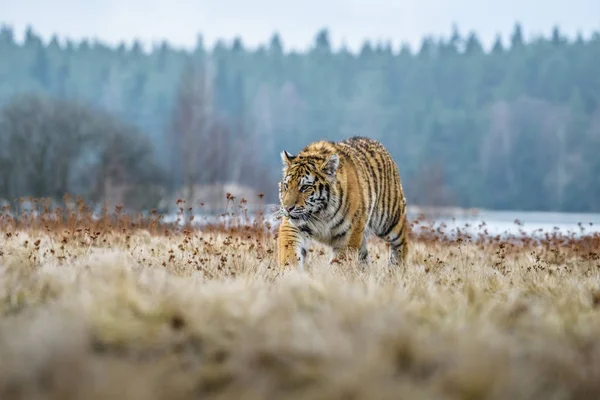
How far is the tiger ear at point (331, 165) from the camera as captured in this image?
7.41m

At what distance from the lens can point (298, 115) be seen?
111875 mm

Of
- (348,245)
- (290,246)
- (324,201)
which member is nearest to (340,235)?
(348,245)

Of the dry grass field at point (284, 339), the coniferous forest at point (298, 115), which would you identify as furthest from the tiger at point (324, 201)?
the coniferous forest at point (298, 115)

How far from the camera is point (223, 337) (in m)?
3.98

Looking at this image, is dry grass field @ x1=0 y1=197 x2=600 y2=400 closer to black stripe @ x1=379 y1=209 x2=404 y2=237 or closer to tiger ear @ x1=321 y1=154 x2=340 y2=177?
tiger ear @ x1=321 y1=154 x2=340 y2=177

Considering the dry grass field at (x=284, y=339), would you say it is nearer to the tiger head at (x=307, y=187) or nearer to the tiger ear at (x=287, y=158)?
the tiger head at (x=307, y=187)

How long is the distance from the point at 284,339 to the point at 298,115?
358 ft

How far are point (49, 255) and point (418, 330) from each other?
17.3 feet

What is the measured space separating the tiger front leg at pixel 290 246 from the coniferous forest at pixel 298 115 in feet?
90.7

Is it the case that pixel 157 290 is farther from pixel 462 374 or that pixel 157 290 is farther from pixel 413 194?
pixel 413 194

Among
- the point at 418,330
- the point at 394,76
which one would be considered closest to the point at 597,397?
the point at 418,330

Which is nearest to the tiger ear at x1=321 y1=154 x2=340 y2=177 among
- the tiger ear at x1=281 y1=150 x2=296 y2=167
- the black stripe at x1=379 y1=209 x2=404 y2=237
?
the tiger ear at x1=281 y1=150 x2=296 y2=167

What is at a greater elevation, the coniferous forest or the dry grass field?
the coniferous forest

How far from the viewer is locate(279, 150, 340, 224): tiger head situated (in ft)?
23.7
